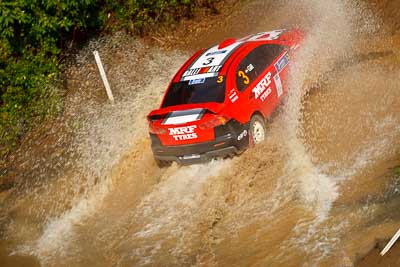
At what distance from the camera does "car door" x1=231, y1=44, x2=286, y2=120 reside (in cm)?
1048

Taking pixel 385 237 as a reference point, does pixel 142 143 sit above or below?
above

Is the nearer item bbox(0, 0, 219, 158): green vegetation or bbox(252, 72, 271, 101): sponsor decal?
bbox(252, 72, 271, 101): sponsor decal

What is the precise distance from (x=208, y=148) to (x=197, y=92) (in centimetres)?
100

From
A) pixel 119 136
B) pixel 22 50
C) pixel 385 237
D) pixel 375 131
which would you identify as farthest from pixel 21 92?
pixel 385 237

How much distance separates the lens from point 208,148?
10.0m

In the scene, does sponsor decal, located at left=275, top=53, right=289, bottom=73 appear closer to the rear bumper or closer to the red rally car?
the red rally car

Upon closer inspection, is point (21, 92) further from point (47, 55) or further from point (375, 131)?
point (375, 131)

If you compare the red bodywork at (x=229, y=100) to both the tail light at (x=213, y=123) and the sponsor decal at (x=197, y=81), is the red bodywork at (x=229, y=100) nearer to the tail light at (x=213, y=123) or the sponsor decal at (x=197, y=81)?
the tail light at (x=213, y=123)

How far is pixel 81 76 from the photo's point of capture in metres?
14.9

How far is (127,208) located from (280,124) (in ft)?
9.95

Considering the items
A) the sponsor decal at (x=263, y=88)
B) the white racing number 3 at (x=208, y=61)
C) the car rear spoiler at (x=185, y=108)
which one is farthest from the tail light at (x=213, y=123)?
the white racing number 3 at (x=208, y=61)

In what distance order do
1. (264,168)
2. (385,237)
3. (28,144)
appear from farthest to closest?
(28,144), (264,168), (385,237)

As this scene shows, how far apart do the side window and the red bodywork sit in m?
0.05

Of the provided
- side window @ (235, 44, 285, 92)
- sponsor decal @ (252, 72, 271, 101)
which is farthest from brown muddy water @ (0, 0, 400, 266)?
side window @ (235, 44, 285, 92)
